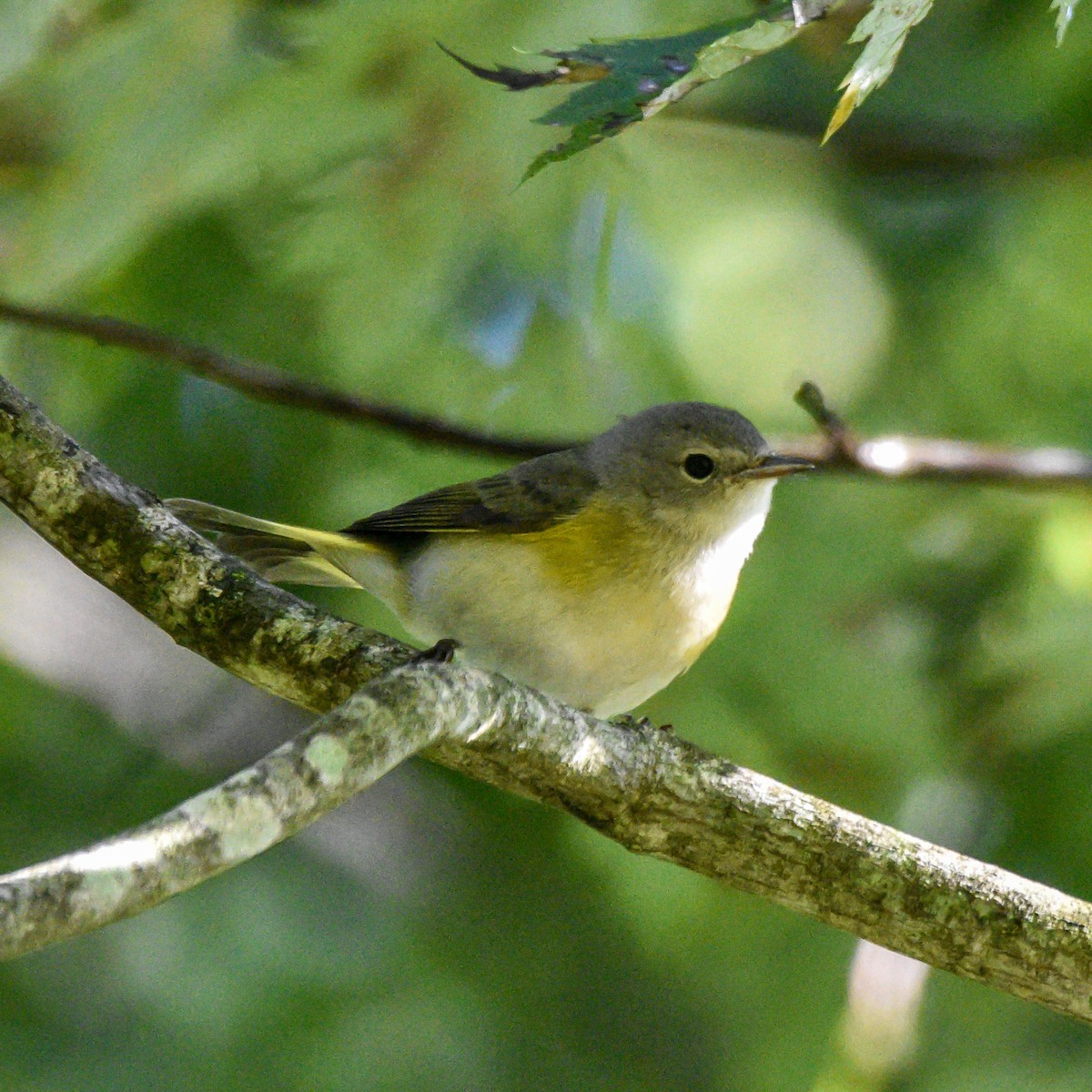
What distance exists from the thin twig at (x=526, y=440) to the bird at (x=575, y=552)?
0.67 ft

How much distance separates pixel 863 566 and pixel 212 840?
3.71m

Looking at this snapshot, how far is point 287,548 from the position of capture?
4457 millimetres

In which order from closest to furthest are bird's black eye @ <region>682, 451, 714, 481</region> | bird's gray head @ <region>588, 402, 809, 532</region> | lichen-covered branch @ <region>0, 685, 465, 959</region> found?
lichen-covered branch @ <region>0, 685, 465, 959</region>, bird's gray head @ <region>588, 402, 809, 532</region>, bird's black eye @ <region>682, 451, 714, 481</region>

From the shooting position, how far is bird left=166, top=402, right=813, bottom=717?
4031mm

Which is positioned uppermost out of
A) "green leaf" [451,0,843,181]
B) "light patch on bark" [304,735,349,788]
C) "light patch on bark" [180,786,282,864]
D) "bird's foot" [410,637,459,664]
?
"green leaf" [451,0,843,181]

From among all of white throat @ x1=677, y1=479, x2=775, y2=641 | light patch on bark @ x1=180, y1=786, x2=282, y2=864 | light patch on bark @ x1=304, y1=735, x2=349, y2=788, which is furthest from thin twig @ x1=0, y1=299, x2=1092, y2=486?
light patch on bark @ x1=180, y1=786, x2=282, y2=864

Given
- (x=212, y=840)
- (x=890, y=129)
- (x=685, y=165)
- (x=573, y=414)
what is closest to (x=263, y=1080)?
(x=573, y=414)

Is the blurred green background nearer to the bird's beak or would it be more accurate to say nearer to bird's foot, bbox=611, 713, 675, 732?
the bird's beak

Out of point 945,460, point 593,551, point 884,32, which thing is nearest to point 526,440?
point 593,551

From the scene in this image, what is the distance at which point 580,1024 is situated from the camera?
606 cm

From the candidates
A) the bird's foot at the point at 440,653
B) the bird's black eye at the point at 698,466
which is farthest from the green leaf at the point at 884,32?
the bird's black eye at the point at 698,466

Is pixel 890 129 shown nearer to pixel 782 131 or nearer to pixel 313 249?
pixel 782 131

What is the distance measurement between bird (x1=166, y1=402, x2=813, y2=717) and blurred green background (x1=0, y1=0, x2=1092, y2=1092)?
0.59 m

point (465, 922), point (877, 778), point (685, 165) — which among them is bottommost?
point (465, 922)
